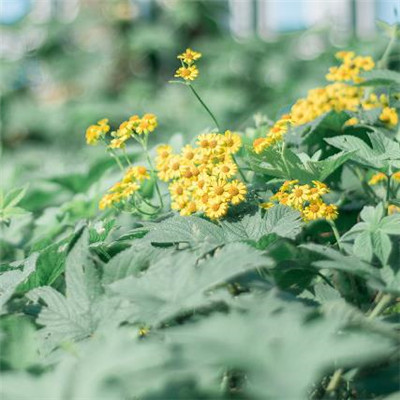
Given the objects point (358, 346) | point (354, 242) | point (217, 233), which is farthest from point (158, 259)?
point (358, 346)

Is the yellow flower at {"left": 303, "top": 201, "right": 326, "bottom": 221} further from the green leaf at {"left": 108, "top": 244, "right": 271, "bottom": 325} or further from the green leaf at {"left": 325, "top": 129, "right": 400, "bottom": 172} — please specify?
the green leaf at {"left": 108, "top": 244, "right": 271, "bottom": 325}

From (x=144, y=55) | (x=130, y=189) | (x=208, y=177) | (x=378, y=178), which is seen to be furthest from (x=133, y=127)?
(x=144, y=55)

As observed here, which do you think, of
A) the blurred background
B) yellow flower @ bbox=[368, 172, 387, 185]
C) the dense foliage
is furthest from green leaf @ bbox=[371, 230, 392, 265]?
the blurred background

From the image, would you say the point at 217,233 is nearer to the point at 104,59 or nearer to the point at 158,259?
the point at 158,259

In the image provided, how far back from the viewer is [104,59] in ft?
19.5

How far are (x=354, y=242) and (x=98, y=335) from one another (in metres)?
0.39

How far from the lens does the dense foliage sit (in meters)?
0.67

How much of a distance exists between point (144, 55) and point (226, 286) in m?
5.17

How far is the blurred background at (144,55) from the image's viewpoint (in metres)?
5.31

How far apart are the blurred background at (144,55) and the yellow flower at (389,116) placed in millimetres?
3469

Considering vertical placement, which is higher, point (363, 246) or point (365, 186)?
point (363, 246)

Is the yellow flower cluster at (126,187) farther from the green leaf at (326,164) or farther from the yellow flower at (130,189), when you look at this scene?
the green leaf at (326,164)

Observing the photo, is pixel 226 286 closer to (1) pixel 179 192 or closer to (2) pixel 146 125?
(1) pixel 179 192

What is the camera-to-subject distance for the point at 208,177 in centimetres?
119
